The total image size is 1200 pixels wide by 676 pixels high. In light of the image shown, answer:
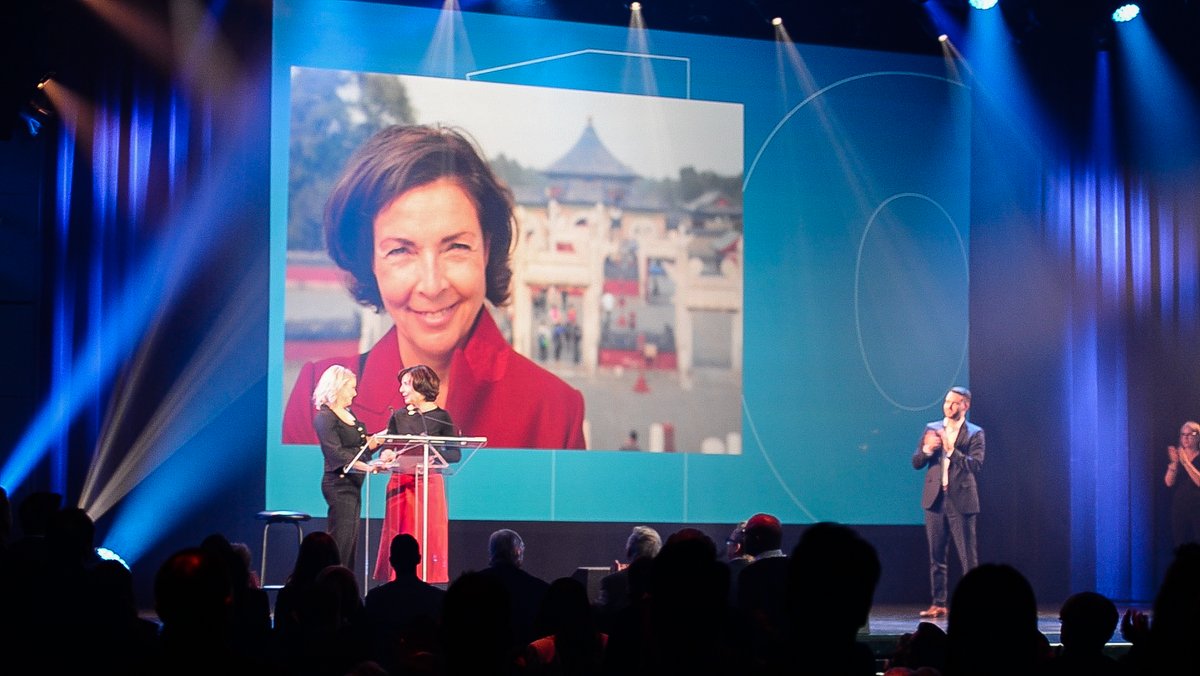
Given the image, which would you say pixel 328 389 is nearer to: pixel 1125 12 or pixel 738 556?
pixel 738 556

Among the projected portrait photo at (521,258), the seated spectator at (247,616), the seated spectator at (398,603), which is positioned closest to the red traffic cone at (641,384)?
the projected portrait photo at (521,258)

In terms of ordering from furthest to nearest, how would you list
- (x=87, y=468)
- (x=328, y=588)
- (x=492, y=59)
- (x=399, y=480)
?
(x=492, y=59) → (x=87, y=468) → (x=399, y=480) → (x=328, y=588)

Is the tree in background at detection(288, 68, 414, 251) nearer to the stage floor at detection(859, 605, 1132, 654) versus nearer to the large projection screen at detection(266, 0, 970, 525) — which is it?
the large projection screen at detection(266, 0, 970, 525)

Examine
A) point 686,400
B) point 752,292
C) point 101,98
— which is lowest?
point 686,400

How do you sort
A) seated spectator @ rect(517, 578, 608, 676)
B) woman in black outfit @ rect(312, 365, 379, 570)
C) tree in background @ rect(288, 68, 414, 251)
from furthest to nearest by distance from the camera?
tree in background @ rect(288, 68, 414, 251)
woman in black outfit @ rect(312, 365, 379, 570)
seated spectator @ rect(517, 578, 608, 676)

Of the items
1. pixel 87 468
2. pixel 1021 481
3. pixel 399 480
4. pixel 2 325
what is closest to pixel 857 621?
pixel 399 480

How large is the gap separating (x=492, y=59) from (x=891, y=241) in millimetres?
3445

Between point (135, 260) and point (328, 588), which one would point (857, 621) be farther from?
point (135, 260)

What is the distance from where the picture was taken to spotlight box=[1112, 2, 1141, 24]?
10.1 meters

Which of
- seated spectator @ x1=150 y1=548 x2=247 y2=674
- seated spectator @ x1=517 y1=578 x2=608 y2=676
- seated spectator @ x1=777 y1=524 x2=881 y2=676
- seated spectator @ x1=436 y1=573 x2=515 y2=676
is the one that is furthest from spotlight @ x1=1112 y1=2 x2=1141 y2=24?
seated spectator @ x1=150 y1=548 x2=247 y2=674

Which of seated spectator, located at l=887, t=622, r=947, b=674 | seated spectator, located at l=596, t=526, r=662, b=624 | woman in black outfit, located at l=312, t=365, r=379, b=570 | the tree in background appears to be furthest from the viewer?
the tree in background

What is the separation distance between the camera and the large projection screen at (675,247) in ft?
29.1

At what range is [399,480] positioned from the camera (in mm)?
7117

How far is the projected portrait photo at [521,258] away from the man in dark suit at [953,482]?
154 centimetres
